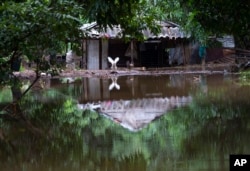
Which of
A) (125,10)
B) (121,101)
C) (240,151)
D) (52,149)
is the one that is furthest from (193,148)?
(121,101)

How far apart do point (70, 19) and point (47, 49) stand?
2111mm

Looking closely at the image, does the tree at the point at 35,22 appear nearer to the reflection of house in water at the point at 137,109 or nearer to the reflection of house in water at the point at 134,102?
the reflection of house in water at the point at 137,109

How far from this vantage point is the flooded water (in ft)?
17.9

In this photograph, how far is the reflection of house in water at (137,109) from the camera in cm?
864

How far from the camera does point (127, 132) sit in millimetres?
7480

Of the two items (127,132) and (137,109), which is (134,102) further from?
(127,132)

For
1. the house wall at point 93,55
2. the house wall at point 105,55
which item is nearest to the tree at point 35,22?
the house wall at point 93,55

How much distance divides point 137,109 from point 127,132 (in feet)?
9.00

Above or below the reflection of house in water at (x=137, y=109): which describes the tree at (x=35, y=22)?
above

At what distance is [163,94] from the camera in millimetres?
13031

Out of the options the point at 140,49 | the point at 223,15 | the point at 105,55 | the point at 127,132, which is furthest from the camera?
the point at 140,49

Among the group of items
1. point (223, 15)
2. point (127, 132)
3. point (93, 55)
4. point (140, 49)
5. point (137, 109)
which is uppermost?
point (140, 49)

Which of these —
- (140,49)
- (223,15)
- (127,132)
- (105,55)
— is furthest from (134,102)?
(140,49)

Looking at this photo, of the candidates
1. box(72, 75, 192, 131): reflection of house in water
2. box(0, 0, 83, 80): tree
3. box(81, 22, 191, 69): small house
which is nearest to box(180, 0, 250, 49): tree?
box(72, 75, 192, 131): reflection of house in water
